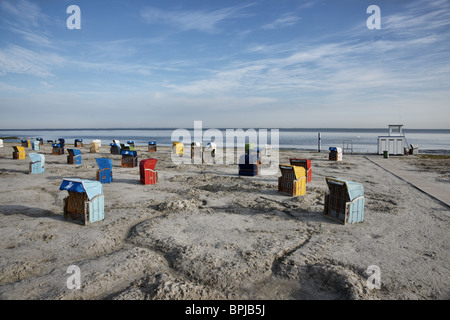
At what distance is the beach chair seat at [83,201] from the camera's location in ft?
29.7

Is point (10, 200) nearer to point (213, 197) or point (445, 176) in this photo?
point (213, 197)

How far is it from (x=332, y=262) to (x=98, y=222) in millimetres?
7532

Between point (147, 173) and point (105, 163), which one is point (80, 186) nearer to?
point (147, 173)

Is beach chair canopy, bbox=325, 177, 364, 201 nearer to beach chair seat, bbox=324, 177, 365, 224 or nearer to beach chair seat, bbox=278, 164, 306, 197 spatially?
beach chair seat, bbox=324, 177, 365, 224

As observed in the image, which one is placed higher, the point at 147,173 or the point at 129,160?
the point at 129,160

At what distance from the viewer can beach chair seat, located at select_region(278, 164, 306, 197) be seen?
1291cm

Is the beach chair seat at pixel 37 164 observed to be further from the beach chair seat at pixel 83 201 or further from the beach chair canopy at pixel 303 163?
the beach chair canopy at pixel 303 163

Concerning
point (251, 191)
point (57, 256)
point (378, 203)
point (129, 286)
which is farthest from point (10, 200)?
point (378, 203)

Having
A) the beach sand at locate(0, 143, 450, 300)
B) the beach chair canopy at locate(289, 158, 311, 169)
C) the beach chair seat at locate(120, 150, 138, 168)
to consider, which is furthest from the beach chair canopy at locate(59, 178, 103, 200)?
the beach chair seat at locate(120, 150, 138, 168)

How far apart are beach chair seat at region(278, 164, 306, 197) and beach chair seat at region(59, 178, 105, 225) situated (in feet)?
27.0

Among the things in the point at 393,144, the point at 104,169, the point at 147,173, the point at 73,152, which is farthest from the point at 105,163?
the point at 393,144

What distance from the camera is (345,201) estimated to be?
9.38 m

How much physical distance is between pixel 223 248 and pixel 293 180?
6.71 metres

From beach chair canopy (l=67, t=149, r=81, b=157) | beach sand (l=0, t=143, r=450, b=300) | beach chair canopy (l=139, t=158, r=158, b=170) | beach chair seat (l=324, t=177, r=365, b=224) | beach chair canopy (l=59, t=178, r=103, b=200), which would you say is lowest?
beach sand (l=0, t=143, r=450, b=300)
